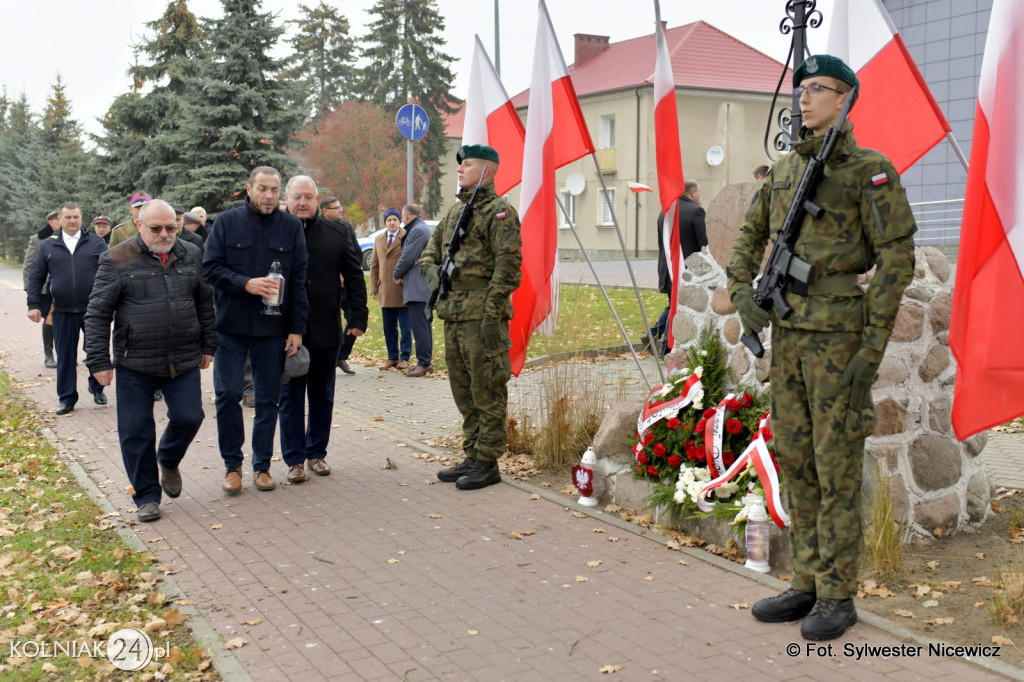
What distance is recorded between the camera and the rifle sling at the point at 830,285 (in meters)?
4.57

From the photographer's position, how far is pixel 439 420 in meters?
10.3

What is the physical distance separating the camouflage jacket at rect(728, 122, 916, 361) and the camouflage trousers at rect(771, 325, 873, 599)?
5.0 inches

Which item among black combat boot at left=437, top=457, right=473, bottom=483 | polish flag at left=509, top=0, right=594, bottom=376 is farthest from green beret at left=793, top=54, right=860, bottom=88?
black combat boot at left=437, top=457, right=473, bottom=483

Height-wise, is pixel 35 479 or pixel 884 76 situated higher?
pixel 884 76

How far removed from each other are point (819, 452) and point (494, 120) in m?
5.04

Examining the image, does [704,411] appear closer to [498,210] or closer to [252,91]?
[498,210]

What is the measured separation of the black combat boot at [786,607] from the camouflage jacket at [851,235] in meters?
1.26

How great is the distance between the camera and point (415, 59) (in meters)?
57.8

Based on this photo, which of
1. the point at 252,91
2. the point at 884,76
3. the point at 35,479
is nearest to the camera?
the point at 884,76

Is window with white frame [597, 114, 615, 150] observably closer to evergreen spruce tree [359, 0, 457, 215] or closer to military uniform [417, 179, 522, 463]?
evergreen spruce tree [359, 0, 457, 215]

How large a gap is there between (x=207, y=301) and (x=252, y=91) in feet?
72.8

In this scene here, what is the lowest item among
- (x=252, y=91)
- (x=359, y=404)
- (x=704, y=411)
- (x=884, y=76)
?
(x=359, y=404)

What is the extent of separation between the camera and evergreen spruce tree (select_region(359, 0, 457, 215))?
57.4 meters

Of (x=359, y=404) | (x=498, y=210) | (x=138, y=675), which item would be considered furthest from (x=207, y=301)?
(x=359, y=404)
